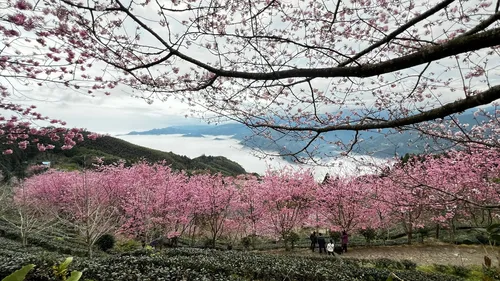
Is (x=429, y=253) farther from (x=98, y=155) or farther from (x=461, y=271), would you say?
(x=98, y=155)

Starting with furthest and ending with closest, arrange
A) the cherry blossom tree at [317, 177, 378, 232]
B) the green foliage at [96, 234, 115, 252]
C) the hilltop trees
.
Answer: the cherry blossom tree at [317, 177, 378, 232]
the hilltop trees
the green foliage at [96, 234, 115, 252]

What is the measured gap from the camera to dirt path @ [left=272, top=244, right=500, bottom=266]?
1366 centimetres

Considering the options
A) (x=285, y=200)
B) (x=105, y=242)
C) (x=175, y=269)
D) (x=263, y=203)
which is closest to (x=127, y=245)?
(x=105, y=242)

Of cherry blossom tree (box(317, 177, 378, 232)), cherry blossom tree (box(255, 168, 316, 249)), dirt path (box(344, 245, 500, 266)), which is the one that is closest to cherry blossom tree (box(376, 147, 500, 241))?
cherry blossom tree (box(317, 177, 378, 232))

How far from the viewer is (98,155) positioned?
54.0 m

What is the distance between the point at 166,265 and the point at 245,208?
43.1ft

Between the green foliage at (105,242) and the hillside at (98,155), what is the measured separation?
25535 mm

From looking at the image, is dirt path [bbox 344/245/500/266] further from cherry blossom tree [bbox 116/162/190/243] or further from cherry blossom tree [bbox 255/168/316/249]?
cherry blossom tree [bbox 116/162/190/243]

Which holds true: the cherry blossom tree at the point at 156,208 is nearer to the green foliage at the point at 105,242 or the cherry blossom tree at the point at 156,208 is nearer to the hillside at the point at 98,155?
the green foliage at the point at 105,242

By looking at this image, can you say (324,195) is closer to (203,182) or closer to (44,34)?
(203,182)

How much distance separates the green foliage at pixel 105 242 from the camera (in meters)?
15.4

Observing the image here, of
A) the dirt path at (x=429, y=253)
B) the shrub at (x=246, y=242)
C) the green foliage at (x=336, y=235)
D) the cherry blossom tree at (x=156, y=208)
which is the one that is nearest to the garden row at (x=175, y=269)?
the dirt path at (x=429, y=253)

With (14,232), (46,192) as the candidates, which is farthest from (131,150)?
(14,232)

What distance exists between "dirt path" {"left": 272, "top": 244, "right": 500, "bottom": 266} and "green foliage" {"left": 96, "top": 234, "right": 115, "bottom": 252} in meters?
10.7
